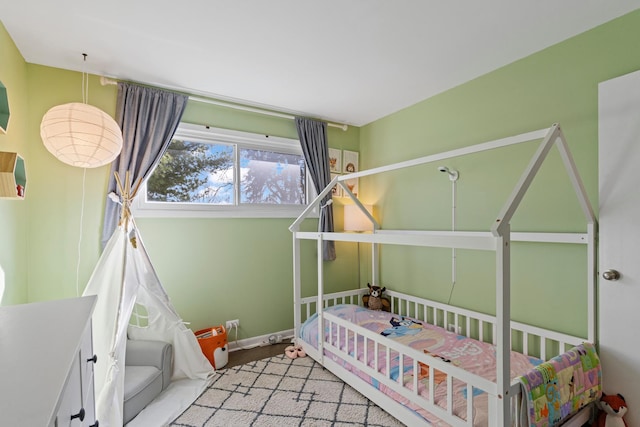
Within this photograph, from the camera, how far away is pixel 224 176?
2955mm

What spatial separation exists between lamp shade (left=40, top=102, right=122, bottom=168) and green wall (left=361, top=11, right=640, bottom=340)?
2.53 meters

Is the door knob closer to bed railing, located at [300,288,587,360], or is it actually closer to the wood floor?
bed railing, located at [300,288,587,360]

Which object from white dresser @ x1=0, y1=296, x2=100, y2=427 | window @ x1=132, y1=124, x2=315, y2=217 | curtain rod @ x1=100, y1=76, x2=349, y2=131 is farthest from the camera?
window @ x1=132, y1=124, x2=315, y2=217

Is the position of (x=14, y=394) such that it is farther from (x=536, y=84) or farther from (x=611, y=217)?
(x=536, y=84)

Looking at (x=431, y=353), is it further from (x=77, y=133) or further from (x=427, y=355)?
(x=77, y=133)

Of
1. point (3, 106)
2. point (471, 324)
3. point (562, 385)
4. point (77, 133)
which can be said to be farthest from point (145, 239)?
point (562, 385)

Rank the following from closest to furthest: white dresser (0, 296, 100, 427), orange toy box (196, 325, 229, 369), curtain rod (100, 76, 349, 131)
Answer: white dresser (0, 296, 100, 427)
curtain rod (100, 76, 349, 131)
orange toy box (196, 325, 229, 369)

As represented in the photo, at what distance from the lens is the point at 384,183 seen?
3.31 meters

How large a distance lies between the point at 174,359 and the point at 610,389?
9.38 ft

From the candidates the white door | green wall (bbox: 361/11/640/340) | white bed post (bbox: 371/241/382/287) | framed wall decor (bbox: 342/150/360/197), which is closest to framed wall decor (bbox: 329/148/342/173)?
framed wall decor (bbox: 342/150/360/197)

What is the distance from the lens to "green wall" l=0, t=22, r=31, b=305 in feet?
5.82

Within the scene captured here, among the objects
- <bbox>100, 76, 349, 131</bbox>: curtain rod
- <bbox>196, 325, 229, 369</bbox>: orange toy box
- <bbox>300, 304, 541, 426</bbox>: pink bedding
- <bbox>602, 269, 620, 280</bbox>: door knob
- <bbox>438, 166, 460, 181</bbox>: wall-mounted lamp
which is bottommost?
<bbox>196, 325, 229, 369</bbox>: orange toy box

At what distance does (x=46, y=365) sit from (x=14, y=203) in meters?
1.87

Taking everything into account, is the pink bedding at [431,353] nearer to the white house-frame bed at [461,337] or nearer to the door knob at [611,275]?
the white house-frame bed at [461,337]
